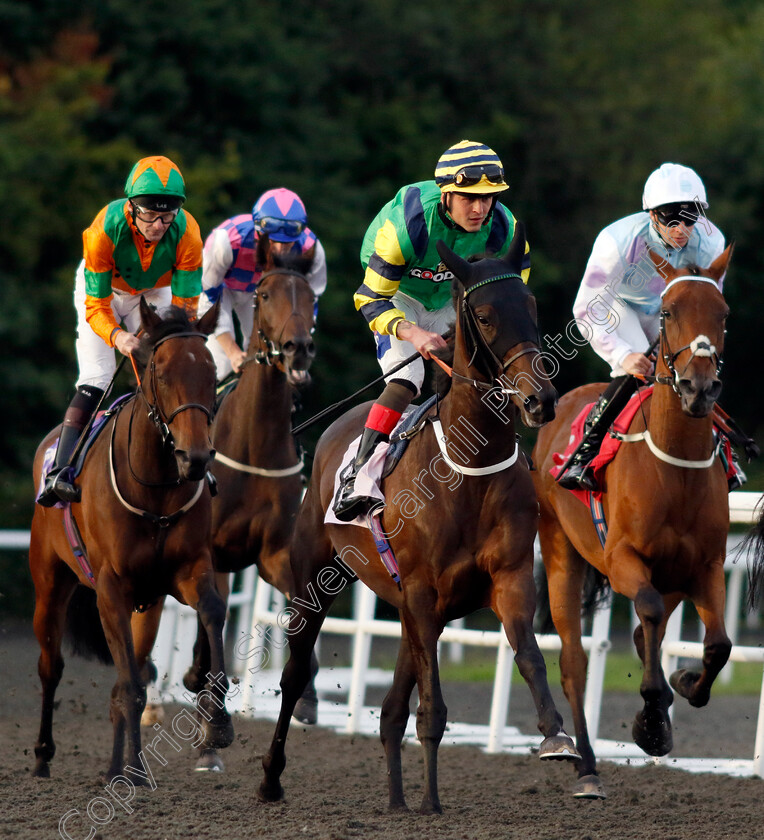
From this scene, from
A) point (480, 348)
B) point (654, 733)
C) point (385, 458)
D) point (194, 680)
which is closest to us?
point (480, 348)

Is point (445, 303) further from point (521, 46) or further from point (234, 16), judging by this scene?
point (521, 46)

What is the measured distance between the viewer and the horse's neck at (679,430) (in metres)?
5.62

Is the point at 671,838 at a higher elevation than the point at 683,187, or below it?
below

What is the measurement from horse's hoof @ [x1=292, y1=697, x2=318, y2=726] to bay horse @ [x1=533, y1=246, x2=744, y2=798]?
1387 mm

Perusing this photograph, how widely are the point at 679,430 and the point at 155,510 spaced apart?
2238 millimetres

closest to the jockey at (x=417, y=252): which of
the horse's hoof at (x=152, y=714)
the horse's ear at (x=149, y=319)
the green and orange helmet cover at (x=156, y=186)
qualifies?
the horse's ear at (x=149, y=319)

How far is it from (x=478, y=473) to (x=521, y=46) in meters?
16.6

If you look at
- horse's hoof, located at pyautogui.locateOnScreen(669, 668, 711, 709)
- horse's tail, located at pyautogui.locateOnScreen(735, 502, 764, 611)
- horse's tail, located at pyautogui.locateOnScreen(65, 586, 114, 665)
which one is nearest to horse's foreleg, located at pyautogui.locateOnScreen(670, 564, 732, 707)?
horse's hoof, located at pyautogui.locateOnScreen(669, 668, 711, 709)

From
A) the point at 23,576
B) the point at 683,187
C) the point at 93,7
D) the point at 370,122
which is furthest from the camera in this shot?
the point at 370,122

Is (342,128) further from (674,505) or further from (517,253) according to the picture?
(517,253)

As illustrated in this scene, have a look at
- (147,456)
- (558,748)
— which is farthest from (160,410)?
(558,748)

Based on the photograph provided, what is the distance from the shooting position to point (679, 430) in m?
5.64

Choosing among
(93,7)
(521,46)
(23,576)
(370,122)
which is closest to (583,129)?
(521,46)

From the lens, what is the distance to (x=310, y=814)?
558 centimetres
